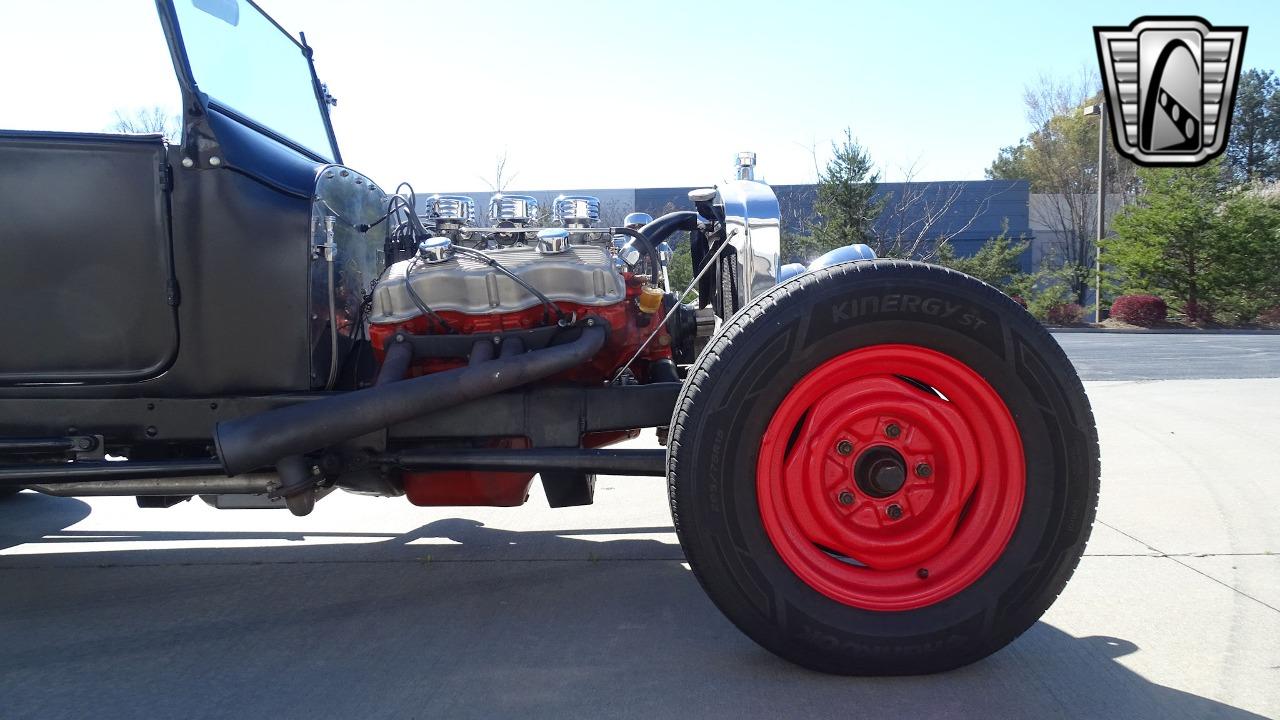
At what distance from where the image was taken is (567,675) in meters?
2.53

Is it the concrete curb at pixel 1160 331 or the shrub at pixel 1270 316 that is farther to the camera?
the shrub at pixel 1270 316

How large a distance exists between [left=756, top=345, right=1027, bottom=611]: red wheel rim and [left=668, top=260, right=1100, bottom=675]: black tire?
0.04 metres

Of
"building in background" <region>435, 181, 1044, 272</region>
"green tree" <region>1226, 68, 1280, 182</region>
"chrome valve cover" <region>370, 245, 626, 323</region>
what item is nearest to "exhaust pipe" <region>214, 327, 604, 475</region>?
"chrome valve cover" <region>370, 245, 626, 323</region>

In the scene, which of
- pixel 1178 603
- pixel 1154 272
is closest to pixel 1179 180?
pixel 1154 272

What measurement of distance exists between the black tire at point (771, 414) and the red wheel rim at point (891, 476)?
43 millimetres

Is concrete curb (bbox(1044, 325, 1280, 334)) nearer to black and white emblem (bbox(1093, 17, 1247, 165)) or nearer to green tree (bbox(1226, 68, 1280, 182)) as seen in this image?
black and white emblem (bbox(1093, 17, 1247, 165))

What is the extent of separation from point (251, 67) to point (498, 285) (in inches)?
54.5

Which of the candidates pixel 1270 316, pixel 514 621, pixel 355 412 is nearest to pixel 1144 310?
pixel 1270 316

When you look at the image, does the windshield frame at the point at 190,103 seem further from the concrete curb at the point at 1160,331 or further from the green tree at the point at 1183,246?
the green tree at the point at 1183,246

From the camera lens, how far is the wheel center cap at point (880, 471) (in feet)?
8.11

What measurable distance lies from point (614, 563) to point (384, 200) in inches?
64.3

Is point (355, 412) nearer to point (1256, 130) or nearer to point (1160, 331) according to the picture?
point (1160, 331)

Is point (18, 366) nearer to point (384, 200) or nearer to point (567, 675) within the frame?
point (384, 200)

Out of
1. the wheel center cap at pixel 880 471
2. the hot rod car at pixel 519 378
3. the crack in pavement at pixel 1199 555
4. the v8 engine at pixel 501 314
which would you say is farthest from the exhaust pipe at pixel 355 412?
the crack in pavement at pixel 1199 555
